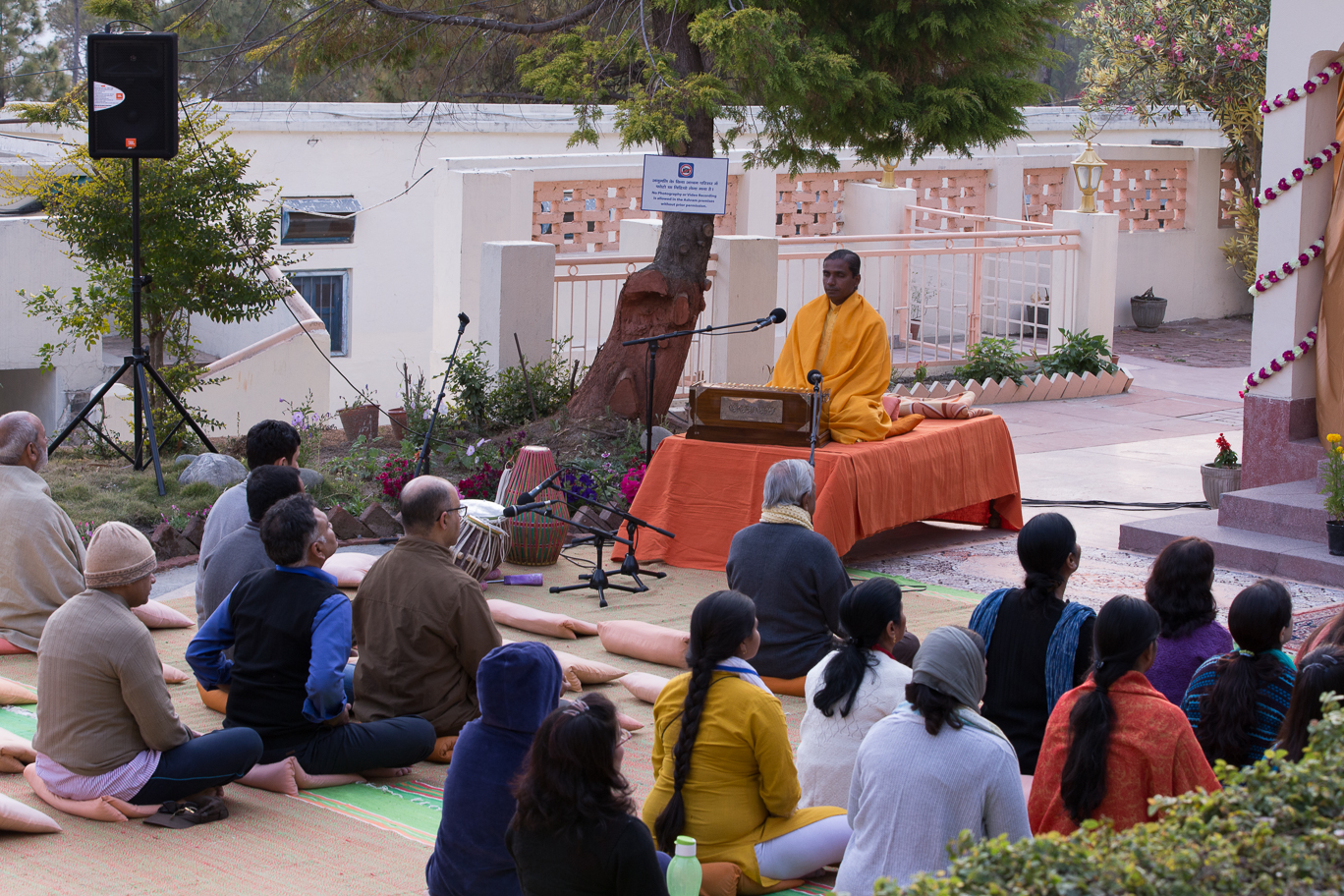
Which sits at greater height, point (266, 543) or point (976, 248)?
point (976, 248)

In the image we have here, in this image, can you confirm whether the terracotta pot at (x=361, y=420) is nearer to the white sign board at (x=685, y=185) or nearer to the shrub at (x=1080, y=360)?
the white sign board at (x=685, y=185)

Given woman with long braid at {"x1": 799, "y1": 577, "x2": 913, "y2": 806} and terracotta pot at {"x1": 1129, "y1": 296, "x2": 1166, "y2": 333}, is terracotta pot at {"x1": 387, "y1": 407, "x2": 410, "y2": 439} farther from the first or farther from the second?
terracotta pot at {"x1": 1129, "y1": 296, "x2": 1166, "y2": 333}

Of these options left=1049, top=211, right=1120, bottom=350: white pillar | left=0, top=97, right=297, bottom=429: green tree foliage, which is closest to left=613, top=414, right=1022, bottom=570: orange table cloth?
left=0, top=97, right=297, bottom=429: green tree foliage

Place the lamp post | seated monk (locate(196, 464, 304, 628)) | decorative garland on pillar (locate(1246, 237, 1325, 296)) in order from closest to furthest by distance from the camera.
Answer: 1. seated monk (locate(196, 464, 304, 628))
2. decorative garland on pillar (locate(1246, 237, 1325, 296))
3. the lamp post

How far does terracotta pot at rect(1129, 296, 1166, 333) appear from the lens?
18016mm

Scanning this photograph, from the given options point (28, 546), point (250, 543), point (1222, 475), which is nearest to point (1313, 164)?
point (1222, 475)

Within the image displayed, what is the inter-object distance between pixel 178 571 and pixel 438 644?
11.7 ft

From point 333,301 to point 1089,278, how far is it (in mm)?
8497

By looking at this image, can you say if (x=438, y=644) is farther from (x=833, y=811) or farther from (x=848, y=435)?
(x=848, y=435)

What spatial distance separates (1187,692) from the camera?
13.7 ft

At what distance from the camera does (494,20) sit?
393 inches

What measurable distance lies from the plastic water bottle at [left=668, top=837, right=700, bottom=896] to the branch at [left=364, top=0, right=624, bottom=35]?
24.7 feet

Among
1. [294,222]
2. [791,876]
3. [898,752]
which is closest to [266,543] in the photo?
[791,876]

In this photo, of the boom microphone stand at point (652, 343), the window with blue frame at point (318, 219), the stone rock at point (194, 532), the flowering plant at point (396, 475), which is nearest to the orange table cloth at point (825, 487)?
the boom microphone stand at point (652, 343)
